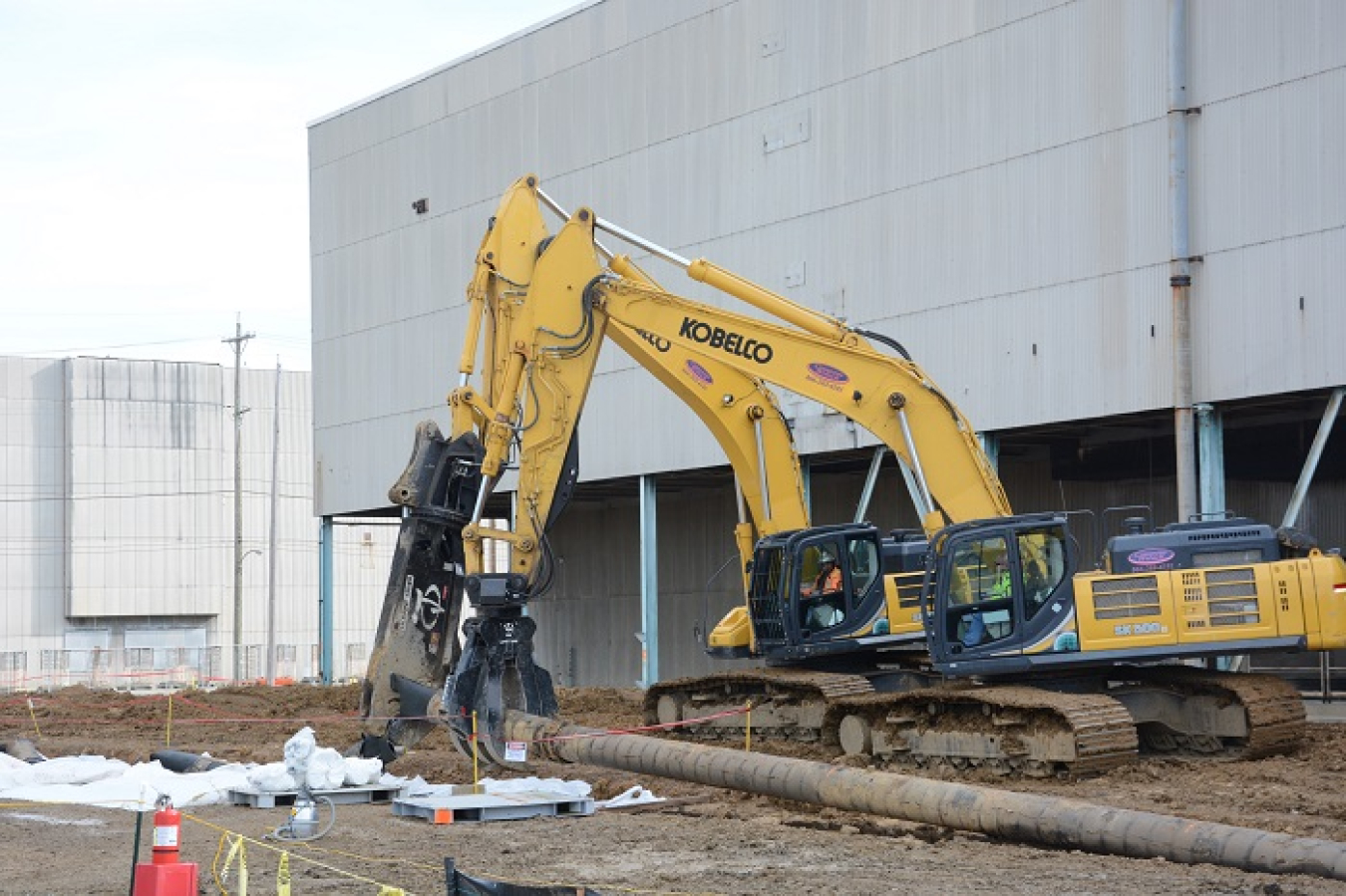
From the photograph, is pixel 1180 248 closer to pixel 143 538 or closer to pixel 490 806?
pixel 490 806

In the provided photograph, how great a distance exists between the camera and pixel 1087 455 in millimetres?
35969

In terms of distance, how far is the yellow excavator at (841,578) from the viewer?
64.3 ft

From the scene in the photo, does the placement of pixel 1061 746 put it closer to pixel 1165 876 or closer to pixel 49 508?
pixel 1165 876

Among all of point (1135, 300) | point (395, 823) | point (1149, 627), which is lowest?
point (395, 823)

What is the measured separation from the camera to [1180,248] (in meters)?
27.5

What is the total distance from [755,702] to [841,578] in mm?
2085

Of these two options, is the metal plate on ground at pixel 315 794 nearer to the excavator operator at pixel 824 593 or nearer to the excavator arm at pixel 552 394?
the excavator arm at pixel 552 394

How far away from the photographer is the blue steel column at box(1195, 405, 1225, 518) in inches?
A: 1070

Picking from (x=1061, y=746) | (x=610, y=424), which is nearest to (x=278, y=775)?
(x=1061, y=746)

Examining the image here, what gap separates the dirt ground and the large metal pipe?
15cm

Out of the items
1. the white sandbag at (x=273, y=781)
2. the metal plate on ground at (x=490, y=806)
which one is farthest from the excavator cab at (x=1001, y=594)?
the white sandbag at (x=273, y=781)

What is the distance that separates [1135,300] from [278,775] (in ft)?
52.2

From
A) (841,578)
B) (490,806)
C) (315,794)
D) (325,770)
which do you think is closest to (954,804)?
(490,806)

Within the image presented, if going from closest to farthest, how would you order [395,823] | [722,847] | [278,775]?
[722,847], [395,823], [278,775]
